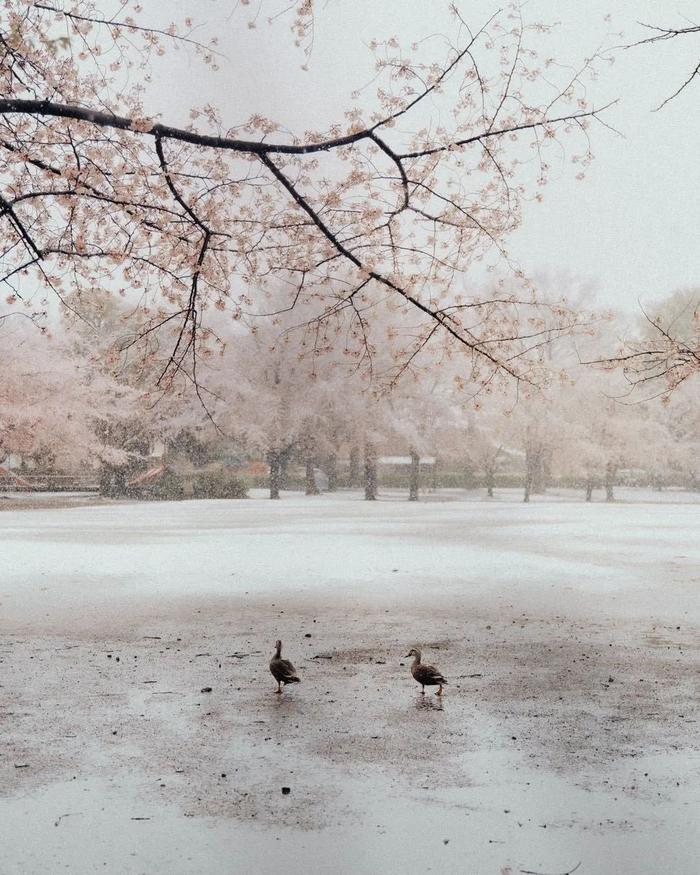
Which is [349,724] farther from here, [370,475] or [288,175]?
[370,475]

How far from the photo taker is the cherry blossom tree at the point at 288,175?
7.86 meters

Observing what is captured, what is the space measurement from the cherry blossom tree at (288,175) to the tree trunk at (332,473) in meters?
41.0

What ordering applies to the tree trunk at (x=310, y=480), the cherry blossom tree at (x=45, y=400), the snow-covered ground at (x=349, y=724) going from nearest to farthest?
Result: the snow-covered ground at (x=349, y=724), the cherry blossom tree at (x=45, y=400), the tree trunk at (x=310, y=480)

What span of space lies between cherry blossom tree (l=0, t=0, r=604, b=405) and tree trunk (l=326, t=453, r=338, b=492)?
135ft

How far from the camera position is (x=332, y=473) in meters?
51.0

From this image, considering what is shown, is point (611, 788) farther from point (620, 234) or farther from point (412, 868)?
point (620, 234)

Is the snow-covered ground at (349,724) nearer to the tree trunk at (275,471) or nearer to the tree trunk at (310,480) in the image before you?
the tree trunk at (275,471)

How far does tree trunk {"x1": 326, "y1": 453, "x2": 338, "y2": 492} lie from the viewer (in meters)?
50.3

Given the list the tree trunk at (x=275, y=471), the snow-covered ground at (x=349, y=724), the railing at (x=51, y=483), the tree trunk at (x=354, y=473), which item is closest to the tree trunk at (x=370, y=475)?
the tree trunk at (x=275, y=471)

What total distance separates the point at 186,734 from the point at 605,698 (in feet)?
9.26

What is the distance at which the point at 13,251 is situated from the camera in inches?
376

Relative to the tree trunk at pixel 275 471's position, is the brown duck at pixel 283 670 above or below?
below

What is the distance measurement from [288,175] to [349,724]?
186 inches

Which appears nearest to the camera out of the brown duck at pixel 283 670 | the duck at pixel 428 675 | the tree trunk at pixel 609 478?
the duck at pixel 428 675
